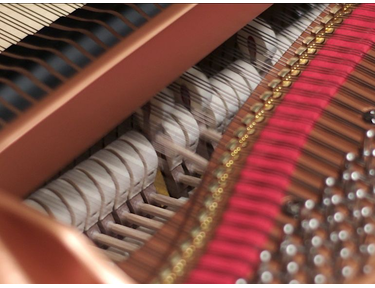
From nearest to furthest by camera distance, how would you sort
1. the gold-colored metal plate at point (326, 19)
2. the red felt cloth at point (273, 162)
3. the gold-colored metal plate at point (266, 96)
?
the red felt cloth at point (273, 162) < the gold-colored metal plate at point (266, 96) < the gold-colored metal plate at point (326, 19)

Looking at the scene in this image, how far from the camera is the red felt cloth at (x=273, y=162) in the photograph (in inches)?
54.5

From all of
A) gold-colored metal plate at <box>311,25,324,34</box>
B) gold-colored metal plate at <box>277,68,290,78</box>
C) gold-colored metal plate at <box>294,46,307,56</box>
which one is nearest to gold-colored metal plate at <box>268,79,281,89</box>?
gold-colored metal plate at <box>277,68,290,78</box>

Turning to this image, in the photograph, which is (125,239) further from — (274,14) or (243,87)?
(274,14)

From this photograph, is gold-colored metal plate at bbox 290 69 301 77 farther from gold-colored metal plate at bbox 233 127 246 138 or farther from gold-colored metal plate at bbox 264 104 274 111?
gold-colored metal plate at bbox 233 127 246 138

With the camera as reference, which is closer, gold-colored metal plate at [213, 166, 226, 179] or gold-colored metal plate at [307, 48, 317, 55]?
gold-colored metal plate at [213, 166, 226, 179]

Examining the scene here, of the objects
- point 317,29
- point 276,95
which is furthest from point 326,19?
point 276,95

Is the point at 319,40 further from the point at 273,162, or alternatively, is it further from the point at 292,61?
the point at 273,162

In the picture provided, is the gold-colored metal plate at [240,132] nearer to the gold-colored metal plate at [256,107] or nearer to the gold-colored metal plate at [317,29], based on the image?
the gold-colored metal plate at [256,107]

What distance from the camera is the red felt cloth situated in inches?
54.5

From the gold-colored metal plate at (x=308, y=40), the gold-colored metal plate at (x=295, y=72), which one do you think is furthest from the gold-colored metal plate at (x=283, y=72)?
the gold-colored metal plate at (x=308, y=40)

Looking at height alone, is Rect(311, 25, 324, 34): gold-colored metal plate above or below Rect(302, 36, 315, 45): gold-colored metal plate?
above

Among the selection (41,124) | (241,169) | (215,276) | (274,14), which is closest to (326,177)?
(241,169)

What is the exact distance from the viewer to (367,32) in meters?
2.00

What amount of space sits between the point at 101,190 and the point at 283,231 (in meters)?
0.51
